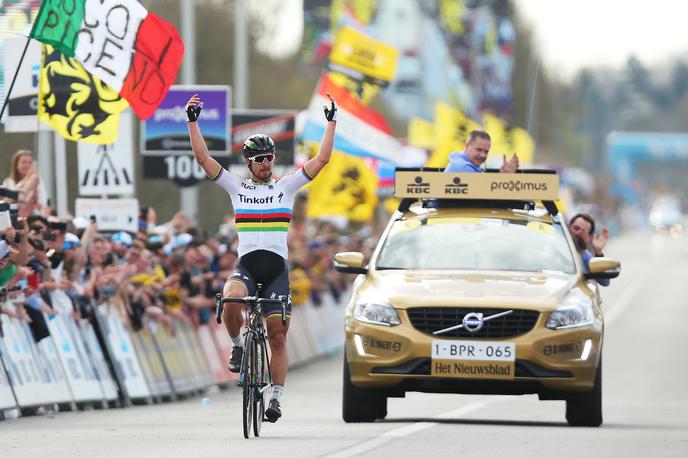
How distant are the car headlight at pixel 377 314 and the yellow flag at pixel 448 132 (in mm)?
19604

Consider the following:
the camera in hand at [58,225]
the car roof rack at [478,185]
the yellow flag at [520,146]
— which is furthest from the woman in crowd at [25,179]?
the yellow flag at [520,146]

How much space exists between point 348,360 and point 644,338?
817 inches

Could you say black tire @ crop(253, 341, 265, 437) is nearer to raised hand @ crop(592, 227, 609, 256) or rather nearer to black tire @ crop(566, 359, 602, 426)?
black tire @ crop(566, 359, 602, 426)

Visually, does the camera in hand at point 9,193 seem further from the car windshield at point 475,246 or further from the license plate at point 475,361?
the license plate at point 475,361

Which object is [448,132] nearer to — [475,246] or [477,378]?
[475,246]

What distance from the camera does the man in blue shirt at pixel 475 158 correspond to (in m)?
16.6

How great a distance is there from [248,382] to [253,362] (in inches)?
7.1

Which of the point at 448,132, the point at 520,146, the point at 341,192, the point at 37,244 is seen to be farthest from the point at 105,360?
the point at 520,146

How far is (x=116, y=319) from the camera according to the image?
62.8ft

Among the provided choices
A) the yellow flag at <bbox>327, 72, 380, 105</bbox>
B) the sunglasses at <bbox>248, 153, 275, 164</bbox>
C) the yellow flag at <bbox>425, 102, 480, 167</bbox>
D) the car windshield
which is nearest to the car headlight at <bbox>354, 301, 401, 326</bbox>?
the car windshield

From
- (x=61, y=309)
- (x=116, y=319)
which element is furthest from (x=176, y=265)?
(x=61, y=309)

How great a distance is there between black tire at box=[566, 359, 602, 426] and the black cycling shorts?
2.55 meters

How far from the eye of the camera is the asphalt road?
40.3ft

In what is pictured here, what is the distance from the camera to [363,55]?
101 feet
